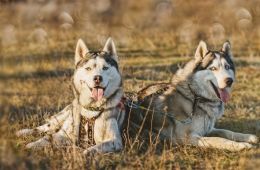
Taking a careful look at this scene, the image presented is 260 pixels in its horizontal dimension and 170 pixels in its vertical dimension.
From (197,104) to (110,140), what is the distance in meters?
1.28

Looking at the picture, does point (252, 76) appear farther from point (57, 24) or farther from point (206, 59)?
point (57, 24)

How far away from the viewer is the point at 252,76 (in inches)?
475

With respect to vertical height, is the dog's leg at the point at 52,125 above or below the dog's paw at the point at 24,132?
above

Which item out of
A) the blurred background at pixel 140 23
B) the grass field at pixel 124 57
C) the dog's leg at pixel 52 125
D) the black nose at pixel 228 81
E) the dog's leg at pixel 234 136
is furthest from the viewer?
the blurred background at pixel 140 23

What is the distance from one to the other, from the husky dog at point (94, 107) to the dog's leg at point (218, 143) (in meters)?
0.91

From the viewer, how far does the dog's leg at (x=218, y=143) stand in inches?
264

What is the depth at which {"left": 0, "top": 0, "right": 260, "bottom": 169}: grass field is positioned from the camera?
588 cm

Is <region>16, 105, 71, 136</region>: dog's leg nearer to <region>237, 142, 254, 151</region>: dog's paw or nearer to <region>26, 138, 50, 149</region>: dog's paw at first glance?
<region>26, 138, 50, 149</region>: dog's paw

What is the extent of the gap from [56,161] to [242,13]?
1383cm

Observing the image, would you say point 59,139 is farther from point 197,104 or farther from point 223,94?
point 223,94

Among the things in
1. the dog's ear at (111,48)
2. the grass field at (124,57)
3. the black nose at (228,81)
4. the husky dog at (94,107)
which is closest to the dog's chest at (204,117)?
the grass field at (124,57)

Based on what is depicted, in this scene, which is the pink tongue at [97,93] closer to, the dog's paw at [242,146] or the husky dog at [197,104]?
the husky dog at [197,104]

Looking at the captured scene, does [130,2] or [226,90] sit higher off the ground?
[130,2]

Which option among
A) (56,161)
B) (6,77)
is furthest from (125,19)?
(6,77)
